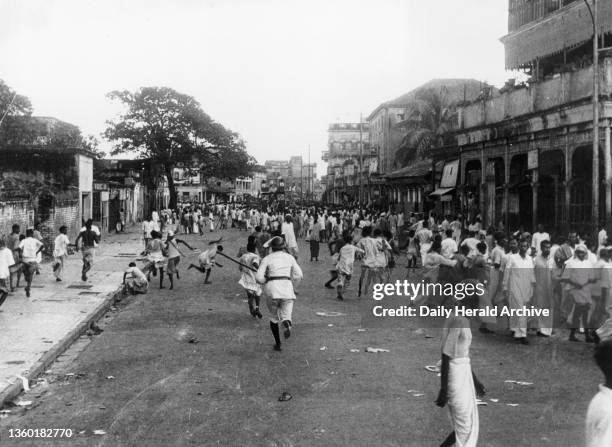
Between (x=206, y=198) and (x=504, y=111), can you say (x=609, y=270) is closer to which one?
(x=504, y=111)

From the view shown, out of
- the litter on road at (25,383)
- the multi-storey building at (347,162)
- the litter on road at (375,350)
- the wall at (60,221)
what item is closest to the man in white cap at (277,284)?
the litter on road at (375,350)

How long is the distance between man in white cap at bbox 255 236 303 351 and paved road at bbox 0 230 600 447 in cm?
Answer: 38

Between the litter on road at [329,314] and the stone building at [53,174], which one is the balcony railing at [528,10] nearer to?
the litter on road at [329,314]

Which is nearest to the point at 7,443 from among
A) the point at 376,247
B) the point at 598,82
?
the point at 376,247

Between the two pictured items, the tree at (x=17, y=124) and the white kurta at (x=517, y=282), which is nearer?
the white kurta at (x=517, y=282)

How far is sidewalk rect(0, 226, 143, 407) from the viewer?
8.65 m

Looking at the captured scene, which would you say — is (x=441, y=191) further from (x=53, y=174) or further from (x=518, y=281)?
(x=518, y=281)

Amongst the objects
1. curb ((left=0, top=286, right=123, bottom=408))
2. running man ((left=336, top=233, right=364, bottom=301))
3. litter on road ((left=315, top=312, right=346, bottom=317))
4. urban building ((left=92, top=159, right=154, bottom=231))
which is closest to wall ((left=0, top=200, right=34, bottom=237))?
curb ((left=0, top=286, right=123, bottom=408))

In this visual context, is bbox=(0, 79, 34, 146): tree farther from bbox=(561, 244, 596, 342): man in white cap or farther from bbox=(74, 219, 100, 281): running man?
bbox=(561, 244, 596, 342): man in white cap

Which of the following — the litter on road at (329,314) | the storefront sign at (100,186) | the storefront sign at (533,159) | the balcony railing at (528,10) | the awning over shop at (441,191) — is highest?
the balcony railing at (528,10)

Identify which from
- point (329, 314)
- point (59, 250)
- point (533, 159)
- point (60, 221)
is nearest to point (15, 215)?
point (59, 250)

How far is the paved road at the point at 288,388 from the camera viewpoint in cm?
620

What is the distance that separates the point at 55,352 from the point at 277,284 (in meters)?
3.12

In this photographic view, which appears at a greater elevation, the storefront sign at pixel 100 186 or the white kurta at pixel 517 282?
the storefront sign at pixel 100 186
